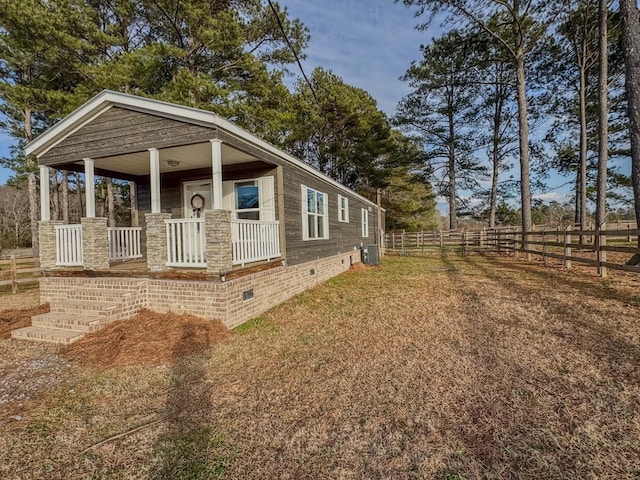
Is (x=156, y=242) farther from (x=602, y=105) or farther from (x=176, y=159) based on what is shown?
(x=602, y=105)

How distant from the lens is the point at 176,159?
6602 millimetres

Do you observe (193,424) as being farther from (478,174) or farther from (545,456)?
(478,174)

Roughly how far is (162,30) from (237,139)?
10.4 meters

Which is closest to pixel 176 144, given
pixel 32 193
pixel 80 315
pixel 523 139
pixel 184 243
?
pixel 184 243

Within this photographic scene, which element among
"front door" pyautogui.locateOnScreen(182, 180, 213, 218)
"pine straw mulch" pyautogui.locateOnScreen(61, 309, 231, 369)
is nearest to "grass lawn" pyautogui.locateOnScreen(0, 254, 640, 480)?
"pine straw mulch" pyautogui.locateOnScreen(61, 309, 231, 369)

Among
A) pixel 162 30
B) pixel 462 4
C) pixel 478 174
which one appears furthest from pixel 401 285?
pixel 478 174

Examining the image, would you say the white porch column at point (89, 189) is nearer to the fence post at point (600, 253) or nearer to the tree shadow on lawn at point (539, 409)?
the tree shadow on lawn at point (539, 409)

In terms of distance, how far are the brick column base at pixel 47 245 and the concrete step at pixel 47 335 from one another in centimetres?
176

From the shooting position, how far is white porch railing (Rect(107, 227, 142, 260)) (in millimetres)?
6723

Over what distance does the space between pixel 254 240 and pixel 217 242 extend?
1.15m

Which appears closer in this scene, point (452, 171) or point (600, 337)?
point (600, 337)

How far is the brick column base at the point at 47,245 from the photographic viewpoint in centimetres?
602

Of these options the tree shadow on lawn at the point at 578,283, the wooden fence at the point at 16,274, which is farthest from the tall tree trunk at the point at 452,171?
the wooden fence at the point at 16,274

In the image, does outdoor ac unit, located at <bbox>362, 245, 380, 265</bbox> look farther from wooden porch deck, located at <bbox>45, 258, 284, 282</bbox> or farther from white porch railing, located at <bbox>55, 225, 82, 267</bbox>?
white porch railing, located at <bbox>55, 225, 82, 267</bbox>
